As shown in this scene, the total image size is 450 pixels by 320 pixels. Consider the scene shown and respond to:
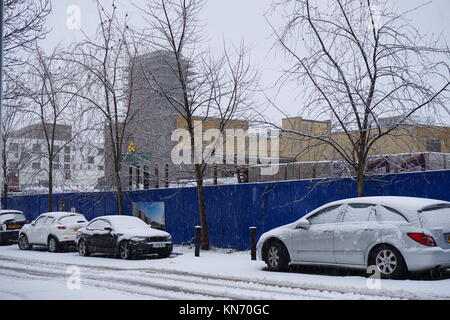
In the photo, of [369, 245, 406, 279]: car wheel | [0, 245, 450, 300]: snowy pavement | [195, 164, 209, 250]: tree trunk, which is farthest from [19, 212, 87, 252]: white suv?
[369, 245, 406, 279]: car wheel

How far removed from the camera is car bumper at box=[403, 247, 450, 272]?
1003 cm

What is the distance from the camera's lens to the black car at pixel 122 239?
16625 mm

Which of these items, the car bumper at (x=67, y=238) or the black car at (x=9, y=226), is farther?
the black car at (x=9, y=226)

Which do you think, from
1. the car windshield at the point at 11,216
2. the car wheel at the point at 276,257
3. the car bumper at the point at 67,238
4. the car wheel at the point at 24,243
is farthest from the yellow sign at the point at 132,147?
the car wheel at the point at 276,257

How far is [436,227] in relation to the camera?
33.8ft

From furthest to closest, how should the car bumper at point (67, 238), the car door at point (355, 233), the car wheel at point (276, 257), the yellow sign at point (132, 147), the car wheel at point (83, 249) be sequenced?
the yellow sign at point (132, 147) → the car bumper at point (67, 238) → the car wheel at point (83, 249) → the car wheel at point (276, 257) → the car door at point (355, 233)

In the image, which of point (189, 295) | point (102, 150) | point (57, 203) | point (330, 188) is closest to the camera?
point (189, 295)

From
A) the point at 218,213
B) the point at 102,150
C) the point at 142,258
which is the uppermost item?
the point at 102,150

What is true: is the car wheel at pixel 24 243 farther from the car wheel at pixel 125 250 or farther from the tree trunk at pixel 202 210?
the tree trunk at pixel 202 210

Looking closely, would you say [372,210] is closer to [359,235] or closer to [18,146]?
[359,235]

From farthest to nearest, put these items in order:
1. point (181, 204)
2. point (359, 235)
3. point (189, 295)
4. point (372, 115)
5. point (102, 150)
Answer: point (102, 150) < point (181, 204) < point (372, 115) < point (359, 235) < point (189, 295)

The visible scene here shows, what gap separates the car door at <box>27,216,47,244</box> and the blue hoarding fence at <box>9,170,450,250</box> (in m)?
3.80
